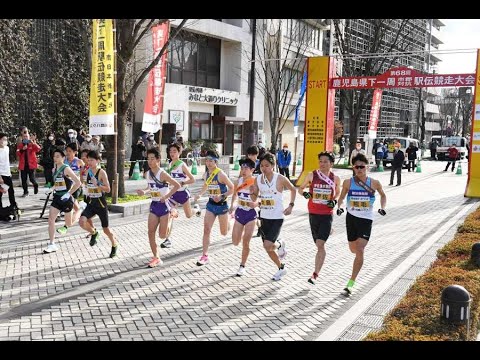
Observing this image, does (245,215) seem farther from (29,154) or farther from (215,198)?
(29,154)

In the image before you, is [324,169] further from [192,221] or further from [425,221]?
[425,221]

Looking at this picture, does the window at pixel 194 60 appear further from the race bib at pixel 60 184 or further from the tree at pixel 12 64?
the race bib at pixel 60 184

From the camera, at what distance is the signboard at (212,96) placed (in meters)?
30.7

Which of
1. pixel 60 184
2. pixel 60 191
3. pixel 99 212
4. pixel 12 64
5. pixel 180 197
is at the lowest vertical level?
pixel 99 212

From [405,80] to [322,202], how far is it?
14601 mm

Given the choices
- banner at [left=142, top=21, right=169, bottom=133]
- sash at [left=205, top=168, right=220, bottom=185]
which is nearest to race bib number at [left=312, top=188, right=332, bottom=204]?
sash at [left=205, top=168, right=220, bottom=185]

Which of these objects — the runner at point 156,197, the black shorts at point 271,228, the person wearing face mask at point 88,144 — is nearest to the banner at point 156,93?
the person wearing face mask at point 88,144

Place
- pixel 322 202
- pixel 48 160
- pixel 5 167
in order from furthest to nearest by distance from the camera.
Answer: pixel 48 160, pixel 5 167, pixel 322 202

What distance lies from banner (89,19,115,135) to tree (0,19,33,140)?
8.95 meters

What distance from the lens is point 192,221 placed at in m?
12.4

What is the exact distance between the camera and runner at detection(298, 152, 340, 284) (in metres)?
7.35

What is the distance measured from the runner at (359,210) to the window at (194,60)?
952 inches

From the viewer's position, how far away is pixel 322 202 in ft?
24.1

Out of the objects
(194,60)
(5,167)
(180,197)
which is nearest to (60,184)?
(180,197)
